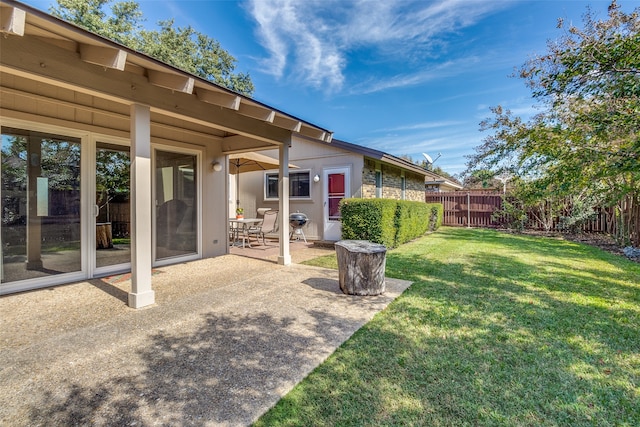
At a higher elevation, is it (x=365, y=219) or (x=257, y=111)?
(x=257, y=111)

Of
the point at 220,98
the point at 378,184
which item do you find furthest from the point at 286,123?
the point at 378,184

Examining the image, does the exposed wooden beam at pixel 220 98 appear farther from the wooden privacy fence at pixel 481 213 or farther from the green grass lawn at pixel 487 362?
the wooden privacy fence at pixel 481 213

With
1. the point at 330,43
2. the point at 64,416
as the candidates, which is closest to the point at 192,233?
the point at 64,416

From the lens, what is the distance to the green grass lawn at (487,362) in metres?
1.93

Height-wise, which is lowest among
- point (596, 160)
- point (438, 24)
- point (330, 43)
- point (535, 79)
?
point (596, 160)

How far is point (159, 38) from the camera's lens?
854 inches

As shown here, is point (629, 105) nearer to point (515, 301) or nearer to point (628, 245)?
point (515, 301)

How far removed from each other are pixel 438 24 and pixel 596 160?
22.1 feet

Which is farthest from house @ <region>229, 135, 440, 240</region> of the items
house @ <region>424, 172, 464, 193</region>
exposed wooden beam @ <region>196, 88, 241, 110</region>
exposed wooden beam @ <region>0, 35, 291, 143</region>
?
house @ <region>424, 172, 464, 193</region>

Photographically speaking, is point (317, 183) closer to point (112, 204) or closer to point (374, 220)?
point (374, 220)

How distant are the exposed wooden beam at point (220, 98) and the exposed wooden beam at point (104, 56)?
135 cm

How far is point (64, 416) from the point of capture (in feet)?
6.08

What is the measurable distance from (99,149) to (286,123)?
321 centimetres

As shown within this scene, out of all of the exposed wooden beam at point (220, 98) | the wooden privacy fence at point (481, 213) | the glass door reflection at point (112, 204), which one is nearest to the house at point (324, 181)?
the exposed wooden beam at point (220, 98)
